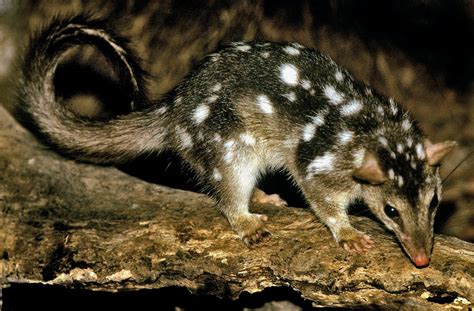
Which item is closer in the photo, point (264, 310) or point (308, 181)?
point (308, 181)

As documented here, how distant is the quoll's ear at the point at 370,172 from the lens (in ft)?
11.7

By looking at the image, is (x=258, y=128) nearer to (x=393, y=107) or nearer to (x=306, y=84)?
(x=306, y=84)

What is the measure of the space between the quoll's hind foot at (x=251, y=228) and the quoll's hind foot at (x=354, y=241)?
0.42 m

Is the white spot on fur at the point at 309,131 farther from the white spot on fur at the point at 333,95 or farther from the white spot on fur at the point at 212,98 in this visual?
the white spot on fur at the point at 212,98

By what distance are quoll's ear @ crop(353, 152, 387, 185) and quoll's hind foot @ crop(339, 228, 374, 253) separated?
0.29 m

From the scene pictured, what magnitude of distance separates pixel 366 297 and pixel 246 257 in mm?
667

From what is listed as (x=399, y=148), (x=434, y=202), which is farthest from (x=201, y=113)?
(x=434, y=202)

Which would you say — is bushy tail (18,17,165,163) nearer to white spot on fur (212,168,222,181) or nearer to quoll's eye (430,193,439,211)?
white spot on fur (212,168,222,181)

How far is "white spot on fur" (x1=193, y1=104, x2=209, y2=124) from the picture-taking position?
407cm

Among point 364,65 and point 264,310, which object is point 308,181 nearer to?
point 264,310

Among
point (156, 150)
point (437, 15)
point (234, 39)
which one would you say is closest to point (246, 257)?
point (156, 150)

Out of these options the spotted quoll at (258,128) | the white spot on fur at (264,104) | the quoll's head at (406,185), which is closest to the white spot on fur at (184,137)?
the spotted quoll at (258,128)

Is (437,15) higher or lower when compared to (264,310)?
higher

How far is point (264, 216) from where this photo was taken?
3.97 metres
